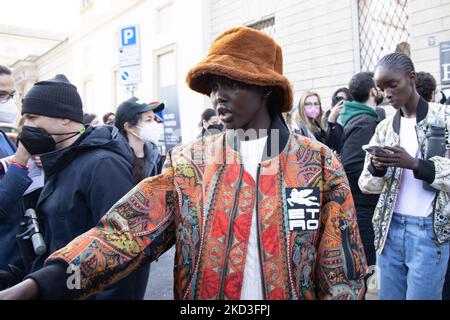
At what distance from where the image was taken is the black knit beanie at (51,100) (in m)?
2.40

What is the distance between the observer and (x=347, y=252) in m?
1.57

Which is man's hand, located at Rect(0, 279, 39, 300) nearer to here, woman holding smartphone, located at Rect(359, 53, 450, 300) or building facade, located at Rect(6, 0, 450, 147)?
woman holding smartphone, located at Rect(359, 53, 450, 300)

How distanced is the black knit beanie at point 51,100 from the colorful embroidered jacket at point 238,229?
1.08 metres

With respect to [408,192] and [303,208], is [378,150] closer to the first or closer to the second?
[408,192]

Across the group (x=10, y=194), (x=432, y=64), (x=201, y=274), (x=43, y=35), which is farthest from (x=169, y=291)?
(x=43, y=35)

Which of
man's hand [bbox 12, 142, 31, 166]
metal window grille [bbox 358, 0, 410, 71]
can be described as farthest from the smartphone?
metal window grille [bbox 358, 0, 410, 71]

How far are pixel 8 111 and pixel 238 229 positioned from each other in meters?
2.81

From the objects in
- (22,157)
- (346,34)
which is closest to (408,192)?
(22,157)

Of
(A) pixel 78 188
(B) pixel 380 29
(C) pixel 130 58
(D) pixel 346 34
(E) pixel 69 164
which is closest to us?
(A) pixel 78 188

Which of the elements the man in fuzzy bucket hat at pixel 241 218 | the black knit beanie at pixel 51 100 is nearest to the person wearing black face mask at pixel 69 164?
the black knit beanie at pixel 51 100

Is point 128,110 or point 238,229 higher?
point 128,110

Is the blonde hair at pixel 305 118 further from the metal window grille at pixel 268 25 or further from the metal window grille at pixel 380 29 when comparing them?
the metal window grille at pixel 268 25

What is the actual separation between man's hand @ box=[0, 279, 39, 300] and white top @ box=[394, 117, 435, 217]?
2259mm

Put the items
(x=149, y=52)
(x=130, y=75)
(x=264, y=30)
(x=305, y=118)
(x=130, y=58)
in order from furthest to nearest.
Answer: (x=149, y=52)
(x=264, y=30)
(x=130, y=58)
(x=130, y=75)
(x=305, y=118)
